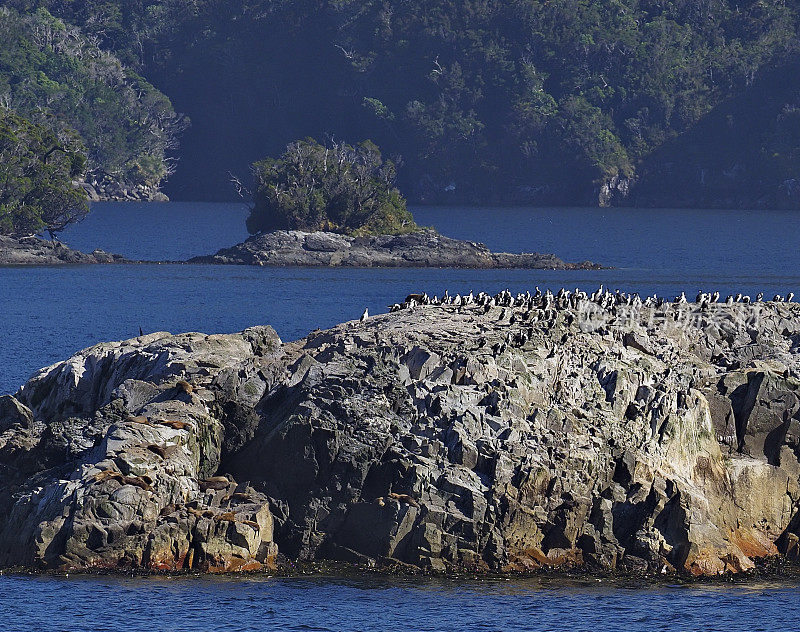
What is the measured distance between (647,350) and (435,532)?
12.6 m

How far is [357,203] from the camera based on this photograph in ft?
506

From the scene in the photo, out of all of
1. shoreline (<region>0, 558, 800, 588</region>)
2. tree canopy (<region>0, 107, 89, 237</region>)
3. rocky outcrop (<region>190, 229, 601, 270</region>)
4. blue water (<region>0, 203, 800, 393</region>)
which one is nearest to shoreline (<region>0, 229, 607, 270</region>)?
rocky outcrop (<region>190, 229, 601, 270</region>)

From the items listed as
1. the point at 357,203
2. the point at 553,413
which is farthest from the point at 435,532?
the point at 357,203

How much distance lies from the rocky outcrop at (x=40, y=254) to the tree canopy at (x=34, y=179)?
179 cm

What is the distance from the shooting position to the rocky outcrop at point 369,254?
477 ft

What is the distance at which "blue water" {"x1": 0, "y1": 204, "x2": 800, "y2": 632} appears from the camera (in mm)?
41094

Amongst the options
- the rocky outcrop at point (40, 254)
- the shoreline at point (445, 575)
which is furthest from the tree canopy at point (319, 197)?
the shoreline at point (445, 575)

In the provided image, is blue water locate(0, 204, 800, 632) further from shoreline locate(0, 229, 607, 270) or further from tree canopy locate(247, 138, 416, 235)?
tree canopy locate(247, 138, 416, 235)

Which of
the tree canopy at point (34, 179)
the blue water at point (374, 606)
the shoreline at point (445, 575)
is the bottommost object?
the blue water at point (374, 606)

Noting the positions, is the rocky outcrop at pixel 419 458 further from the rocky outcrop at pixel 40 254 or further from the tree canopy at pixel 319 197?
the tree canopy at pixel 319 197

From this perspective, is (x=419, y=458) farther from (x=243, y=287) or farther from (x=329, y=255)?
(x=329, y=255)

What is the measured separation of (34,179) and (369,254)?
32.8 m

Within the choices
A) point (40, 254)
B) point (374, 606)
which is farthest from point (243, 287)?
point (374, 606)

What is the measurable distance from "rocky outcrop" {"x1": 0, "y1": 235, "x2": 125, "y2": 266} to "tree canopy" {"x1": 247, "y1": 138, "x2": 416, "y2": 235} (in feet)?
49.3
